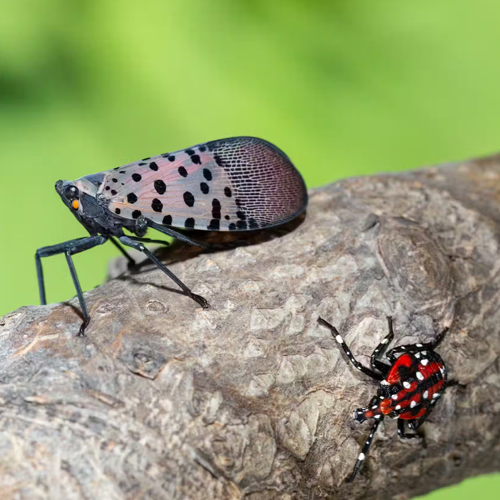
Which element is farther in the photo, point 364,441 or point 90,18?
point 90,18

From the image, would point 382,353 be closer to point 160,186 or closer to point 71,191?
point 160,186

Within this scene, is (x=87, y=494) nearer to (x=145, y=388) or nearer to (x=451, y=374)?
(x=145, y=388)

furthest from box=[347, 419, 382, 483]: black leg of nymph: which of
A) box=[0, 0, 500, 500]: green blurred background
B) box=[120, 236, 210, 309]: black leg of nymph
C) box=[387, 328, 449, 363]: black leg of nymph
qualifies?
box=[0, 0, 500, 500]: green blurred background

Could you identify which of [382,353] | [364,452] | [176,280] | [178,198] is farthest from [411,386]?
[178,198]

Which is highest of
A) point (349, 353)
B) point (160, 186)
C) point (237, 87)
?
point (237, 87)

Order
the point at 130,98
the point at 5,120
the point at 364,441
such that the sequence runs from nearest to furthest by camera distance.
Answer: the point at 364,441
the point at 5,120
the point at 130,98

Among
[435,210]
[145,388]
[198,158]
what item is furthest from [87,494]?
[435,210]

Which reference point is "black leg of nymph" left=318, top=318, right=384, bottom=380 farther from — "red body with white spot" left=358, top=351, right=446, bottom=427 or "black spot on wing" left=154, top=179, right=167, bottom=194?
"black spot on wing" left=154, top=179, right=167, bottom=194

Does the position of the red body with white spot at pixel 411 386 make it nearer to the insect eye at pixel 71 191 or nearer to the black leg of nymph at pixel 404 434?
the black leg of nymph at pixel 404 434

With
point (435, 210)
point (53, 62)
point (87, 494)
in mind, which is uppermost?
point (53, 62)
